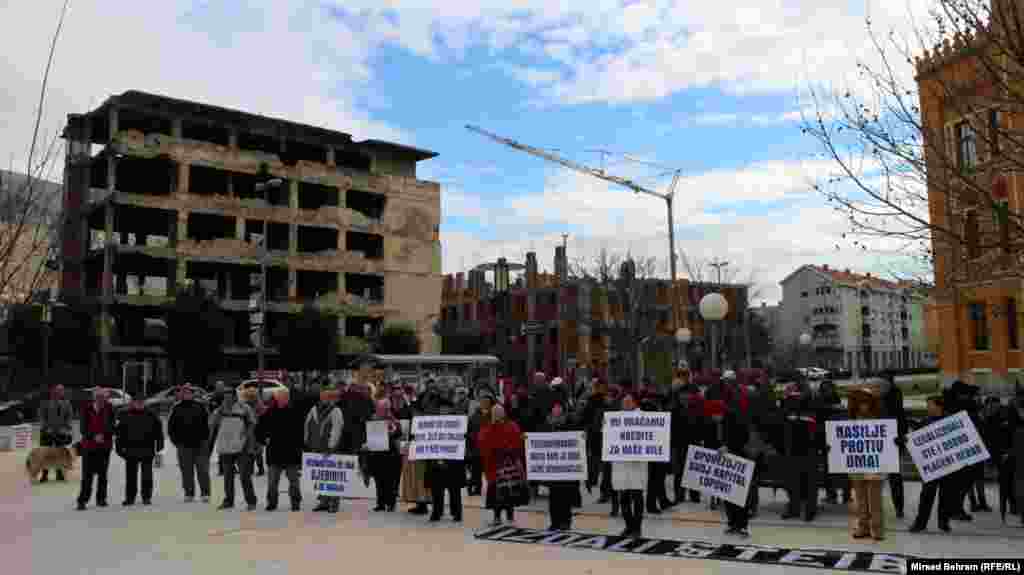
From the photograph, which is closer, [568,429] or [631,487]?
[631,487]

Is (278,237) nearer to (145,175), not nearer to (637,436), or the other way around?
(145,175)

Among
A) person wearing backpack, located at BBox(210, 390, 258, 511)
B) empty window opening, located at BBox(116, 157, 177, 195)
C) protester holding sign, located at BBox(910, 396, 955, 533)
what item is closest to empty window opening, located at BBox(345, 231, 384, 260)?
empty window opening, located at BBox(116, 157, 177, 195)

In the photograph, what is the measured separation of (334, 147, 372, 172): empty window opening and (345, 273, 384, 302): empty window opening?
820 centimetres

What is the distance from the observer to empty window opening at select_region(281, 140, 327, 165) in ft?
204

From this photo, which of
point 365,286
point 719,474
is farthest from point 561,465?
point 365,286

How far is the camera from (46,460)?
18.3 m

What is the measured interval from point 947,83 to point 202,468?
13.2 metres

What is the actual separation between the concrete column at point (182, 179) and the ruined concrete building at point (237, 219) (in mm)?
102

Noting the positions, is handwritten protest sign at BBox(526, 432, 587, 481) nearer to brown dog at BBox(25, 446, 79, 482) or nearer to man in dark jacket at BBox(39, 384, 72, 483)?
brown dog at BBox(25, 446, 79, 482)

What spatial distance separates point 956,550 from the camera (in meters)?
9.38

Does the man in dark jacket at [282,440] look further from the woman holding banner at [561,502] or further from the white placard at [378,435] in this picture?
the woman holding banner at [561,502]

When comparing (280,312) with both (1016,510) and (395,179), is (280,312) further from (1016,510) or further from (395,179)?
(1016,510)

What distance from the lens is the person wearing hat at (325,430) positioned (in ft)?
44.7

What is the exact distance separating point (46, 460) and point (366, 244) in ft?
154
